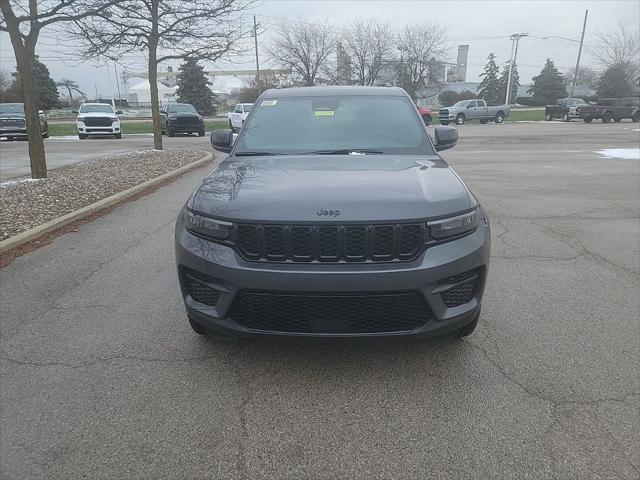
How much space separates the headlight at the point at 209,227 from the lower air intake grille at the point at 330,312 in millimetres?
364

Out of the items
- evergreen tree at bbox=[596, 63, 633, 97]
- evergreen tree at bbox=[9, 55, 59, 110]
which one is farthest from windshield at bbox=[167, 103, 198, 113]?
evergreen tree at bbox=[596, 63, 633, 97]

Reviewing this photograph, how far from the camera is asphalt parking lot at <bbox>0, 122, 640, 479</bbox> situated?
2240mm

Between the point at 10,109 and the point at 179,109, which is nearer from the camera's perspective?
the point at 10,109

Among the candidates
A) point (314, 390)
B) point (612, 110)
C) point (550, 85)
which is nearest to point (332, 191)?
point (314, 390)

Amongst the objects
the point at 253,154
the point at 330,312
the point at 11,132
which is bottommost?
the point at 11,132

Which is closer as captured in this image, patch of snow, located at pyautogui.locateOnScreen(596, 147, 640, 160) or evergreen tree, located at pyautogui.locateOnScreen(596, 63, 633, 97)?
patch of snow, located at pyautogui.locateOnScreen(596, 147, 640, 160)

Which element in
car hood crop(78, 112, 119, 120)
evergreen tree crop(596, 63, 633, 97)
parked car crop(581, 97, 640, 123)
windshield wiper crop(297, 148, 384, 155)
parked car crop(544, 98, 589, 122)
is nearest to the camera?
windshield wiper crop(297, 148, 384, 155)

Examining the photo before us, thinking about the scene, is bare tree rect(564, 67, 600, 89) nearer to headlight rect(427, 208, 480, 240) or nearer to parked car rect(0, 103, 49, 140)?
parked car rect(0, 103, 49, 140)

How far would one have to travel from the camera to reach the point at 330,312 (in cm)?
251

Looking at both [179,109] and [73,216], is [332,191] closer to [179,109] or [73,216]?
[73,216]

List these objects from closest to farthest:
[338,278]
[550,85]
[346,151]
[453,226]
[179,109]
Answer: [338,278]
[453,226]
[346,151]
[179,109]
[550,85]

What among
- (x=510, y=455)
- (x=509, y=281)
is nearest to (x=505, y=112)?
(x=509, y=281)

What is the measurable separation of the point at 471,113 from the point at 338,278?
3757 centimetres

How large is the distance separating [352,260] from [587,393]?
159 cm
